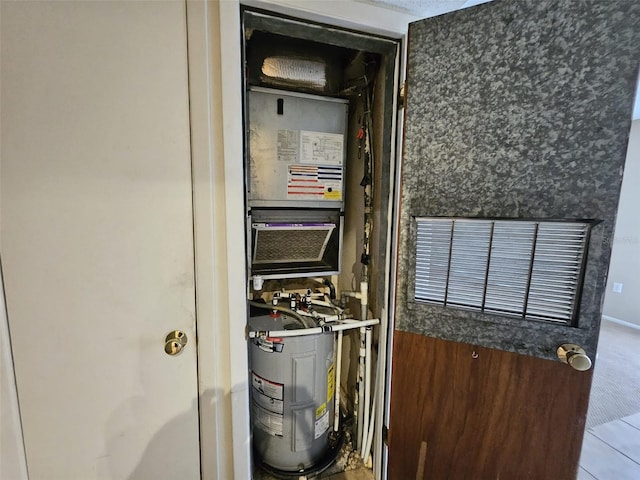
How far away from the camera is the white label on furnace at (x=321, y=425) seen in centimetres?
138

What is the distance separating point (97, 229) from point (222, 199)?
1.19ft

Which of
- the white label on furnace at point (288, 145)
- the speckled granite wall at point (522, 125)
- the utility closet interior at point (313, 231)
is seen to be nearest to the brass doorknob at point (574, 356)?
the speckled granite wall at point (522, 125)

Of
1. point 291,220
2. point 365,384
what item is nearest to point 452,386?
point 365,384

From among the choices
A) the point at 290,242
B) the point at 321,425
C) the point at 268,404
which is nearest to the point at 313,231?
the point at 290,242

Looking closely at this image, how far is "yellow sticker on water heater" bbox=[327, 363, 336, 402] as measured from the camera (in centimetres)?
140

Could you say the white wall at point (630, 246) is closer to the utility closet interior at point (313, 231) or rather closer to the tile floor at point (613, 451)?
the tile floor at point (613, 451)

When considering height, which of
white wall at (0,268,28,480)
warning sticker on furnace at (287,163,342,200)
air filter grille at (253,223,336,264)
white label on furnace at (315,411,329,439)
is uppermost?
warning sticker on furnace at (287,163,342,200)

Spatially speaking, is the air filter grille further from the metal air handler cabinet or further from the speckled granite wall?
the speckled granite wall

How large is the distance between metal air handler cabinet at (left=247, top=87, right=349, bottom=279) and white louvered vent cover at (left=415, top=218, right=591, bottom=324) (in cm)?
54

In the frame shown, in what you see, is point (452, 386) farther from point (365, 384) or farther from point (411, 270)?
point (365, 384)

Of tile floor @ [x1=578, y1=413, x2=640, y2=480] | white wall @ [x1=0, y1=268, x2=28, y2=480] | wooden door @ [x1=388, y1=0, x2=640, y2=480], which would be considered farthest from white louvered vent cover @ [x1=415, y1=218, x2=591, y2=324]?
tile floor @ [x1=578, y1=413, x2=640, y2=480]

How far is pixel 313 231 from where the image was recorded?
1.39m

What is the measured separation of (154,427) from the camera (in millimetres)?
932

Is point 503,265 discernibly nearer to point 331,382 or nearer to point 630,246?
point 331,382
